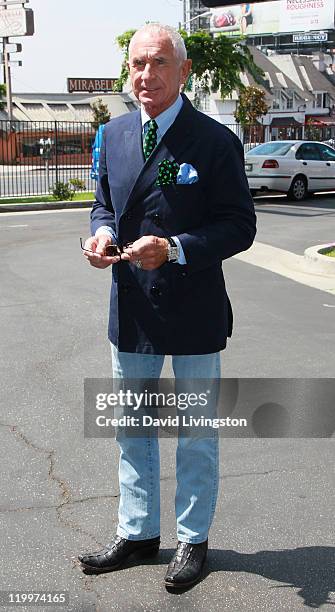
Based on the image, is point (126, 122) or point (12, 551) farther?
point (12, 551)

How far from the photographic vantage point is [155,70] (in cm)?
288

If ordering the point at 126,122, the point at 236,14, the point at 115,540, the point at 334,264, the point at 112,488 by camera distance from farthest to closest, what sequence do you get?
1. the point at 236,14
2. the point at 334,264
3. the point at 112,488
4. the point at 115,540
5. the point at 126,122

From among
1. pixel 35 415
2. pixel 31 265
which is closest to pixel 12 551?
pixel 35 415

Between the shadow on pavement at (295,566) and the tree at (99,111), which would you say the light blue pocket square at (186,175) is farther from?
the tree at (99,111)

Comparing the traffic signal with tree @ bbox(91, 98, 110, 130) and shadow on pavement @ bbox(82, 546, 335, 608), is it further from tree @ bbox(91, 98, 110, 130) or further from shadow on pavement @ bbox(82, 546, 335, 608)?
tree @ bbox(91, 98, 110, 130)

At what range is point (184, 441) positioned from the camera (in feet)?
10.4

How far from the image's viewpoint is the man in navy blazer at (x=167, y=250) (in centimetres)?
291

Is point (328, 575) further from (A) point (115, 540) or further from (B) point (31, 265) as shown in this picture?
(B) point (31, 265)

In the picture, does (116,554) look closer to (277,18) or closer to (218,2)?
(218,2)

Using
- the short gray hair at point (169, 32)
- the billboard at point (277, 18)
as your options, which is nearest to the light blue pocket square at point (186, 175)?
the short gray hair at point (169, 32)

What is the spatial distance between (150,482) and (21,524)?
2.58 ft

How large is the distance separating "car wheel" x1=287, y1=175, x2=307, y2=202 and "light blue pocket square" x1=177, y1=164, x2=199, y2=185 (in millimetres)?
17388

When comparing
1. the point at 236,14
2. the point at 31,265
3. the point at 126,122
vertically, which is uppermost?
the point at 236,14

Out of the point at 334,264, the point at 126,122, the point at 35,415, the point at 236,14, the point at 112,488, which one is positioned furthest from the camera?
the point at 236,14
